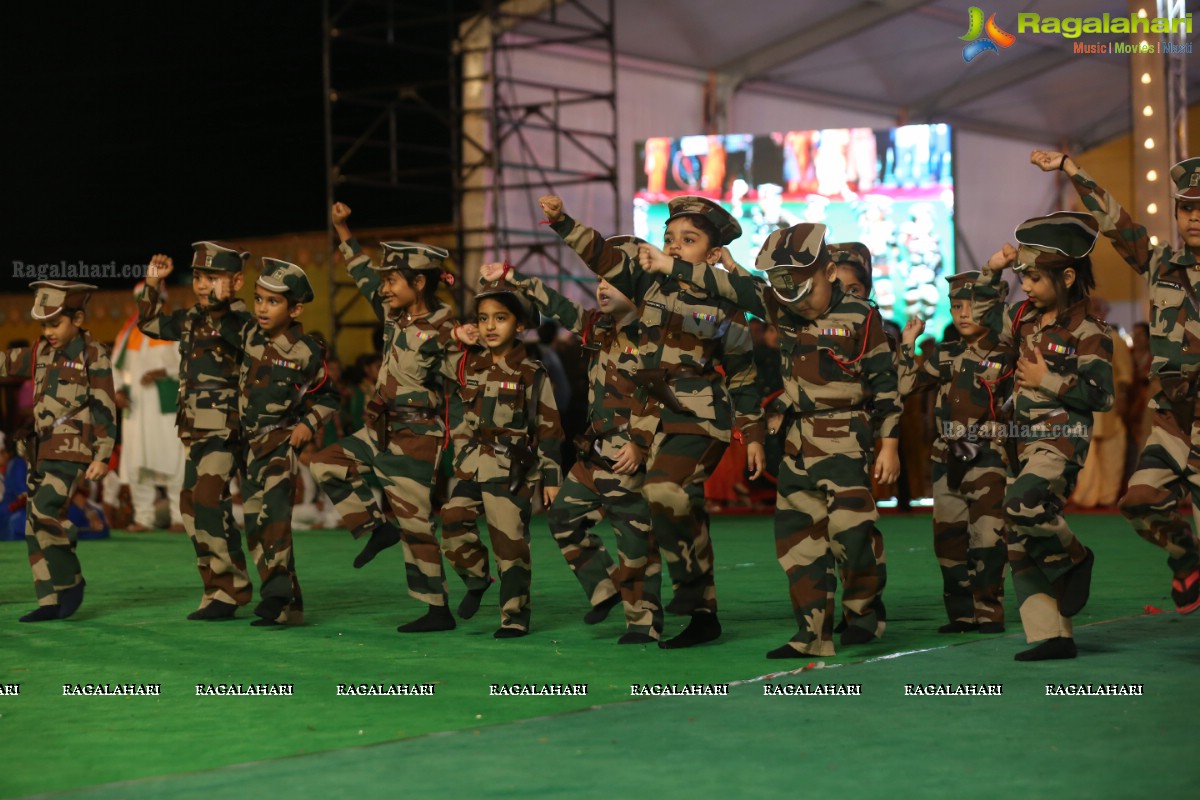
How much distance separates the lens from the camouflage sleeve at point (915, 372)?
26.1ft

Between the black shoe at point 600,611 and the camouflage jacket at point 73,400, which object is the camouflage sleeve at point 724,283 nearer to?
the black shoe at point 600,611

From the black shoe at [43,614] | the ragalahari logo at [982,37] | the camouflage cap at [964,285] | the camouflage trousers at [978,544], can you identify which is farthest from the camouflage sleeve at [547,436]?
the ragalahari logo at [982,37]

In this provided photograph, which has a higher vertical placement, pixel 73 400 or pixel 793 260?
pixel 793 260

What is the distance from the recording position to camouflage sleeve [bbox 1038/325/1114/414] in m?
6.47

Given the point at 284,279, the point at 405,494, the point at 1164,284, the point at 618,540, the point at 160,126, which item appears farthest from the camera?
the point at 160,126

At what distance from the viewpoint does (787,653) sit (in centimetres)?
670

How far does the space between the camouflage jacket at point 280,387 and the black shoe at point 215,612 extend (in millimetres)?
882

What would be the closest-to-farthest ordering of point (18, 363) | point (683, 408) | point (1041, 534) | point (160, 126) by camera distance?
1. point (1041, 534)
2. point (683, 408)
3. point (18, 363)
4. point (160, 126)

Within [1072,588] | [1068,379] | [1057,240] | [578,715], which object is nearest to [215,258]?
[578,715]

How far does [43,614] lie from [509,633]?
108 inches

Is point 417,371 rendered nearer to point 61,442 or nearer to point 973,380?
point 61,442

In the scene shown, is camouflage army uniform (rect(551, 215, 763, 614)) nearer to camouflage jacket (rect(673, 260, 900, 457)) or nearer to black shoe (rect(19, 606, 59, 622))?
camouflage jacket (rect(673, 260, 900, 457))

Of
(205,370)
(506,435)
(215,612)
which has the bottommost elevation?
(215,612)

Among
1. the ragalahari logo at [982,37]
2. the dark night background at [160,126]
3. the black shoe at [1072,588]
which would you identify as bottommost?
the black shoe at [1072,588]
